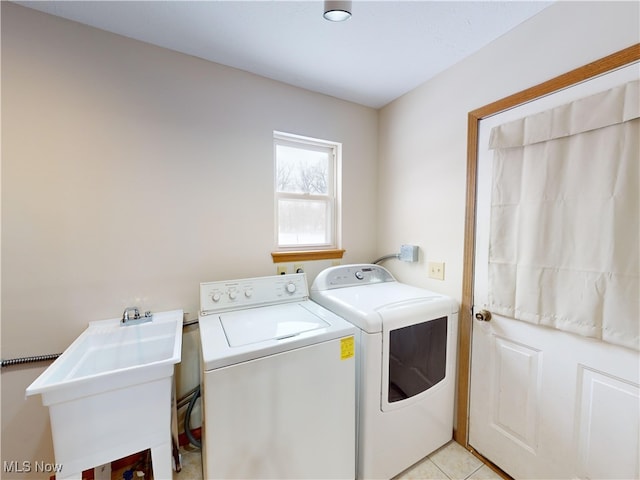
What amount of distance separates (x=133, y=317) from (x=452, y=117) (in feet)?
7.41

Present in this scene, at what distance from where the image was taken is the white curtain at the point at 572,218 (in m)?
1.01

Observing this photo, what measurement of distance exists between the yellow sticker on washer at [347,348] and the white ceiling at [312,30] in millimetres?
1588

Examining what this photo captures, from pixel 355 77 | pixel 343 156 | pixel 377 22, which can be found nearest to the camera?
pixel 377 22

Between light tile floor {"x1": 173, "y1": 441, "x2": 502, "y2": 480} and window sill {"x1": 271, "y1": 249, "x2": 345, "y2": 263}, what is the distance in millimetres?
1300

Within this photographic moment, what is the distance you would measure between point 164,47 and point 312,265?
5.44ft

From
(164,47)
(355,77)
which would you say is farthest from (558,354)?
(164,47)

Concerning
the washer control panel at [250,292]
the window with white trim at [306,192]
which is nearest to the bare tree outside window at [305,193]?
the window with white trim at [306,192]

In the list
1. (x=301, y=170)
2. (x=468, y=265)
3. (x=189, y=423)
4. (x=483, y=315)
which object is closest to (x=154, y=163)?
(x=301, y=170)

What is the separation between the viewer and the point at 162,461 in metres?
1.12

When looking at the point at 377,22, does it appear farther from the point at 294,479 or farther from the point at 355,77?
the point at 294,479

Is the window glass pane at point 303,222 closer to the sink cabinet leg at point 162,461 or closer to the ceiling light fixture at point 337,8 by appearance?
the ceiling light fixture at point 337,8

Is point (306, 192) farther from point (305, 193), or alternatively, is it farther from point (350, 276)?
point (350, 276)

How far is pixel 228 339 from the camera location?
46.8 inches

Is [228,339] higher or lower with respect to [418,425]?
higher
